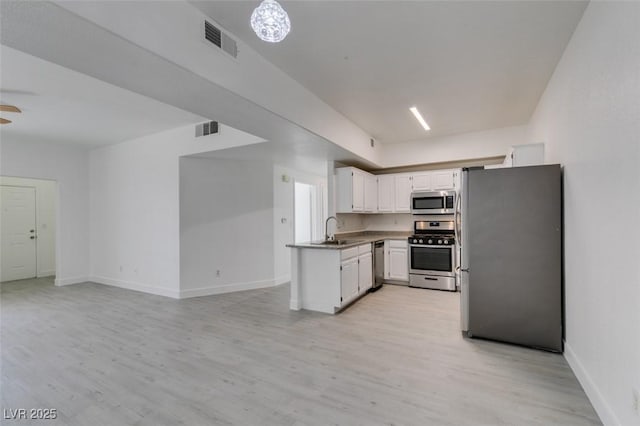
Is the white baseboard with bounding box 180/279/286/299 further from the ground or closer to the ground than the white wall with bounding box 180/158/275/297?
closer to the ground

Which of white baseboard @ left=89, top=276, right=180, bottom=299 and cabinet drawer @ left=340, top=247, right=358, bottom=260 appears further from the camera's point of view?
white baseboard @ left=89, top=276, right=180, bottom=299

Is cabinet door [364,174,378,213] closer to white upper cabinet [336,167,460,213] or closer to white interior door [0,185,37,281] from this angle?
white upper cabinet [336,167,460,213]

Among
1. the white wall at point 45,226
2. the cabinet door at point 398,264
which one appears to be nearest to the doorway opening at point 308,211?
the cabinet door at point 398,264

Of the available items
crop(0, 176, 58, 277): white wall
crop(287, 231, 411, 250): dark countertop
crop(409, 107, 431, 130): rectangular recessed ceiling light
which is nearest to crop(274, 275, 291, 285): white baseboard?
crop(287, 231, 411, 250): dark countertop

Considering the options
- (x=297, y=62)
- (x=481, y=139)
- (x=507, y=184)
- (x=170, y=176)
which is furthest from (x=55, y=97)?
(x=481, y=139)

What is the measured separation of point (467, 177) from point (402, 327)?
6.19 feet

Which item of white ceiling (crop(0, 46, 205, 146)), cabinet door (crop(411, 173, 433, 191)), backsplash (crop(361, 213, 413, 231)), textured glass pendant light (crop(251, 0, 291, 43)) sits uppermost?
white ceiling (crop(0, 46, 205, 146))

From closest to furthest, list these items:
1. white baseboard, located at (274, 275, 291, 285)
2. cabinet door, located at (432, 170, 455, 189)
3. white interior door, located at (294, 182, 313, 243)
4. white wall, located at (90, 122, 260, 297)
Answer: white wall, located at (90, 122, 260, 297) → cabinet door, located at (432, 170, 455, 189) → white baseboard, located at (274, 275, 291, 285) → white interior door, located at (294, 182, 313, 243)

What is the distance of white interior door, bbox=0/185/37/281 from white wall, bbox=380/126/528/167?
8.22 m

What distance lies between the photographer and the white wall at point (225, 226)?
190 inches

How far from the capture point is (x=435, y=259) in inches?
199

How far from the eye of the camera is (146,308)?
Result: 4227 millimetres

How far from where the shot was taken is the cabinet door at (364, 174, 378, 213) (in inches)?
221

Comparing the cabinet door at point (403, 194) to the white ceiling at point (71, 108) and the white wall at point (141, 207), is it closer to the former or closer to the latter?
the white wall at point (141, 207)
